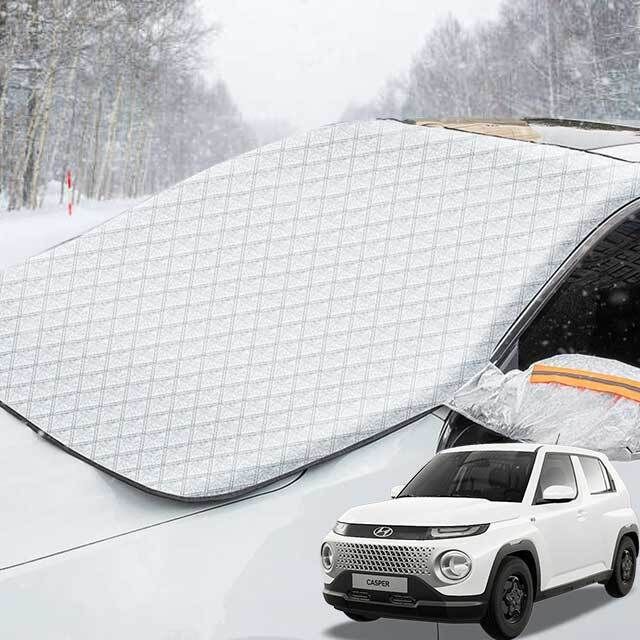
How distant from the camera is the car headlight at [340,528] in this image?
3376 millimetres

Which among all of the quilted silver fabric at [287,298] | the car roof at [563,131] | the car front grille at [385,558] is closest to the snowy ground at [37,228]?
the quilted silver fabric at [287,298]

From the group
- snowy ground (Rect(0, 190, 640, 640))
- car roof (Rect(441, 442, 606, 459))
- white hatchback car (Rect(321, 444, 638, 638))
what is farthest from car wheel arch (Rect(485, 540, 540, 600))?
car roof (Rect(441, 442, 606, 459))

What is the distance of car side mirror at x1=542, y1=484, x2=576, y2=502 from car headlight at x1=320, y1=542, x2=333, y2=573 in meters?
0.78

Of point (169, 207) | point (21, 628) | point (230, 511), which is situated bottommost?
point (21, 628)

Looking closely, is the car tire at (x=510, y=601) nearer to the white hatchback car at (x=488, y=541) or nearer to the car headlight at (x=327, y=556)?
the white hatchback car at (x=488, y=541)

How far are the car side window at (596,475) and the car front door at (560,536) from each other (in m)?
0.13

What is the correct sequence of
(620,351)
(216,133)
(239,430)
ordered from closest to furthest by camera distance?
(239,430) < (620,351) < (216,133)

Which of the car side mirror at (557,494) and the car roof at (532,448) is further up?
the car roof at (532,448)

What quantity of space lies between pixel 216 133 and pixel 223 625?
185ft

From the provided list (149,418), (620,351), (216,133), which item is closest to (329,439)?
(149,418)

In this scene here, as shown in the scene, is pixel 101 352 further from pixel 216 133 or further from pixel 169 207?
pixel 216 133

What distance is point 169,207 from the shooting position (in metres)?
5.04

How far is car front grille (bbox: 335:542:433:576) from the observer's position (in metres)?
3.04

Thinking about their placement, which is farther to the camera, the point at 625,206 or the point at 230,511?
the point at 625,206
